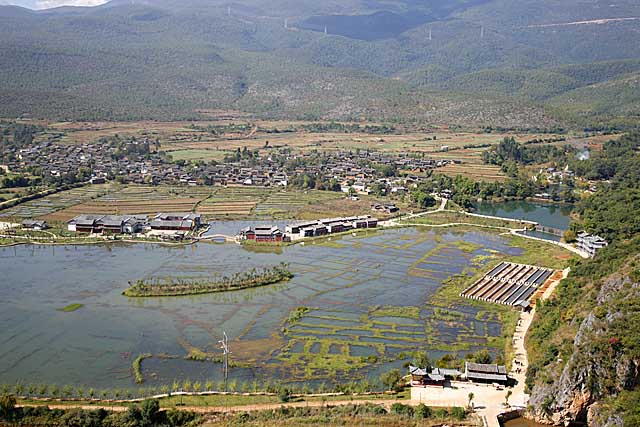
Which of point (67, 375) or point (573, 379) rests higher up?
point (573, 379)

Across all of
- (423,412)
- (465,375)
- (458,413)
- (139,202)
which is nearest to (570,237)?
(465,375)

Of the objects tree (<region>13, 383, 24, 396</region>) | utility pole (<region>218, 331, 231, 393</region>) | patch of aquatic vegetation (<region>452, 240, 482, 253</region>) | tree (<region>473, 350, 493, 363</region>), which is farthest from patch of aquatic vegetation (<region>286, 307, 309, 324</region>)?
patch of aquatic vegetation (<region>452, 240, 482, 253</region>)

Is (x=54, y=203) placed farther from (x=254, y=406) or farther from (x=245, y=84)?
(x=245, y=84)

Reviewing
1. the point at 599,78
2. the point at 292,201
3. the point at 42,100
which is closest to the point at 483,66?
the point at 599,78

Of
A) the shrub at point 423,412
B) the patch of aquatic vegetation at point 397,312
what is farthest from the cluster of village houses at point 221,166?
the shrub at point 423,412

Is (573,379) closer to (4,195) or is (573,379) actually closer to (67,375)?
(67,375)

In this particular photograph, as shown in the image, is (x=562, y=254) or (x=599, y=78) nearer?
(x=562, y=254)
